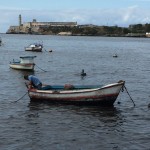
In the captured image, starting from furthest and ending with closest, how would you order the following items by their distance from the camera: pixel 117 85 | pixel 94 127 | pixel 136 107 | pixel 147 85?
1. pixel 147 85
2. pixel 136 107
3. pixel 117 85
4. pixel 94 127

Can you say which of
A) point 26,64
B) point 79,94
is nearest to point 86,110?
point 79,94

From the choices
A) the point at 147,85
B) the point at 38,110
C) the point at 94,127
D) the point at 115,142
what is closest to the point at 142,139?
the point at 115,142

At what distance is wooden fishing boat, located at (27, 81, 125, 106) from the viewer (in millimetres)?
30172

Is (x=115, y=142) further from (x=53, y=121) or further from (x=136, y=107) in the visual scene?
(x=136, y=107)

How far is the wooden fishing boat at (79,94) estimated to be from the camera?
30172 mm

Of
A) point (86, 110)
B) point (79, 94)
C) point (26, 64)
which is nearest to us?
point (86, 110)

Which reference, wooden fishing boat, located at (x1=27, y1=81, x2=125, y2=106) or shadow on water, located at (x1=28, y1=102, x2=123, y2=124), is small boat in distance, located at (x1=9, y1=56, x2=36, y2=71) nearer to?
wooden fishing boat, located at (x1=27, y1=81, x2=125, y2=106)

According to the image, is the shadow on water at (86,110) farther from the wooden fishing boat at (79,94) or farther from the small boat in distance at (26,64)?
the small boat in distance at (26,64)

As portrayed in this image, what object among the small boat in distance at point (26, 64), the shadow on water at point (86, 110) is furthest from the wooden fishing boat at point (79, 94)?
the small boat in distance at point (26, 64)

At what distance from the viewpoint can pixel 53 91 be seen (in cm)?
3177

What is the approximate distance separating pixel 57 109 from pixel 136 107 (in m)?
6.08

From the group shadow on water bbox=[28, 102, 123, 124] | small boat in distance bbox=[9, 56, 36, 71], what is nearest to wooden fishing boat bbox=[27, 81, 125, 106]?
shadow on water bbox=[28, 102, 123, 124]

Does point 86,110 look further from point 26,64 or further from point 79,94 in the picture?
point 26,64

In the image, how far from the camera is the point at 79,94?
31.1 meters
